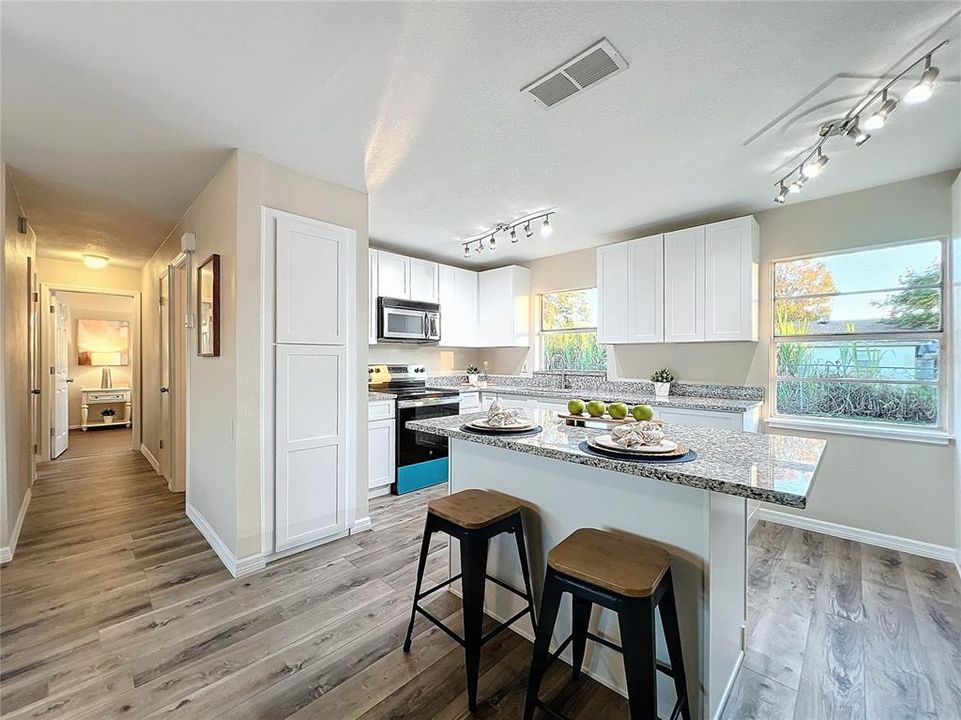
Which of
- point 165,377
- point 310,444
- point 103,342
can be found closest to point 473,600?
point 310,444

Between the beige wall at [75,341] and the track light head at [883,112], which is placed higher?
the track light head at [883,112]

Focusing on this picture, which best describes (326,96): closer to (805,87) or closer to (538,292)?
(805,87)

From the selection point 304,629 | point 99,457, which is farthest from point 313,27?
point 99,457

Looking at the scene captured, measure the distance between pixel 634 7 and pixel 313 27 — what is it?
1183mm

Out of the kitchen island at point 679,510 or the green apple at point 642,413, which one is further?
the green apple at point 642,413

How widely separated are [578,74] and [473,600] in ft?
7.36

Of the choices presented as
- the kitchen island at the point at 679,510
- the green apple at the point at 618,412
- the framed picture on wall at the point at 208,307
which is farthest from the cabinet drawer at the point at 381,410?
the green apple at the point at 618,412

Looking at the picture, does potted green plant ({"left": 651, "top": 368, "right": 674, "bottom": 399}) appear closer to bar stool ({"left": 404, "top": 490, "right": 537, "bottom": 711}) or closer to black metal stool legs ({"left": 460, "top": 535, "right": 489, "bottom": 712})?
bar stool ({"left": 404, "top": 490, "right": 537, "bottom": 711})

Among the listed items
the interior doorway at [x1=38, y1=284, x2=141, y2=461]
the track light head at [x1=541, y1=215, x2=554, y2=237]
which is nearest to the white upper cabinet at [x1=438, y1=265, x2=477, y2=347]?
the track light head at [x1=541, y1=215, x2=554, y2=237]

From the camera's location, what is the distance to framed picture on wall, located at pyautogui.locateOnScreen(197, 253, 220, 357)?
2701mm

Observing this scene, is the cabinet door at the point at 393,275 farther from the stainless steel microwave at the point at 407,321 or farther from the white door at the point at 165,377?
the white door at the point at 165,377

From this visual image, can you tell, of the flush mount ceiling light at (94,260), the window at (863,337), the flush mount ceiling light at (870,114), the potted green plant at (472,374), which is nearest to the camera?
the flush mount ceiling light at (870,114)

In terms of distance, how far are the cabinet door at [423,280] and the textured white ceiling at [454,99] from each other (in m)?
1.33

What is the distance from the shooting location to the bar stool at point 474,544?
1556mm
